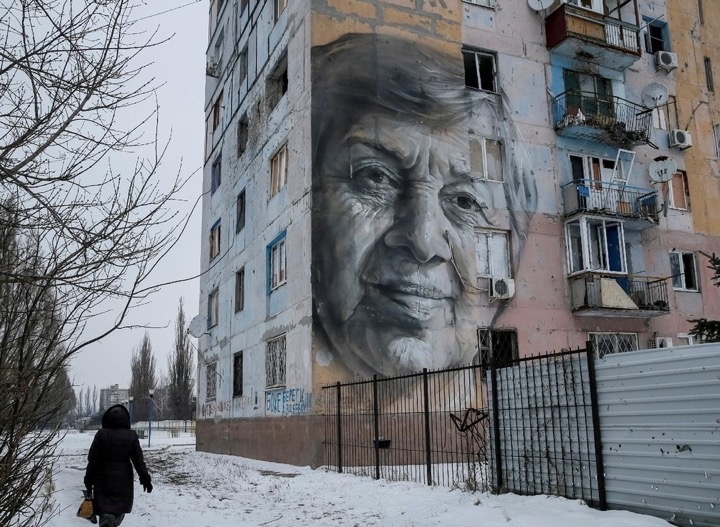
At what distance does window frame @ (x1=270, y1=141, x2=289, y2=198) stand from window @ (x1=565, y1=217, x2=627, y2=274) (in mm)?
9031

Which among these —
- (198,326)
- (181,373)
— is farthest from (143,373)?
(198,326)

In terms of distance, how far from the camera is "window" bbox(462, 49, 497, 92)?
68.7 feet

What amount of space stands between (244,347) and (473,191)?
9527 millimetres

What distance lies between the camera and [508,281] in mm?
19172

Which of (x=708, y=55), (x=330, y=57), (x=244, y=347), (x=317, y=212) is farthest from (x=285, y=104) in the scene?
(x=708, y=55)

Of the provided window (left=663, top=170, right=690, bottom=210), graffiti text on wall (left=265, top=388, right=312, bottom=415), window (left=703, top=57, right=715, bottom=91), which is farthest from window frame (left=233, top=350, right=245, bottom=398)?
window (left=703, top=57, right=715, bottom=91)

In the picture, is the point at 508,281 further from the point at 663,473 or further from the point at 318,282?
the point at 663,473

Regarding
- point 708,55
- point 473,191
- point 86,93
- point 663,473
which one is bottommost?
point 663,473

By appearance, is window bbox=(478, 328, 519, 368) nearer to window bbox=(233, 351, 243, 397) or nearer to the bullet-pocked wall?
the bullet-pocked wall

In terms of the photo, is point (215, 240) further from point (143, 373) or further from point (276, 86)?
point (143, 373)

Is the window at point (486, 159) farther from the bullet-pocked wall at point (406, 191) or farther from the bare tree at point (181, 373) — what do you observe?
the bare tree at point (181, 373)

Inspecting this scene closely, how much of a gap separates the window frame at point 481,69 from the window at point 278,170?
617 cm

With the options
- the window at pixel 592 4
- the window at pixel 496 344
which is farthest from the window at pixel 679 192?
the window at pixel 496 344

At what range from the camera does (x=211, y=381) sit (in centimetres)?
2756
